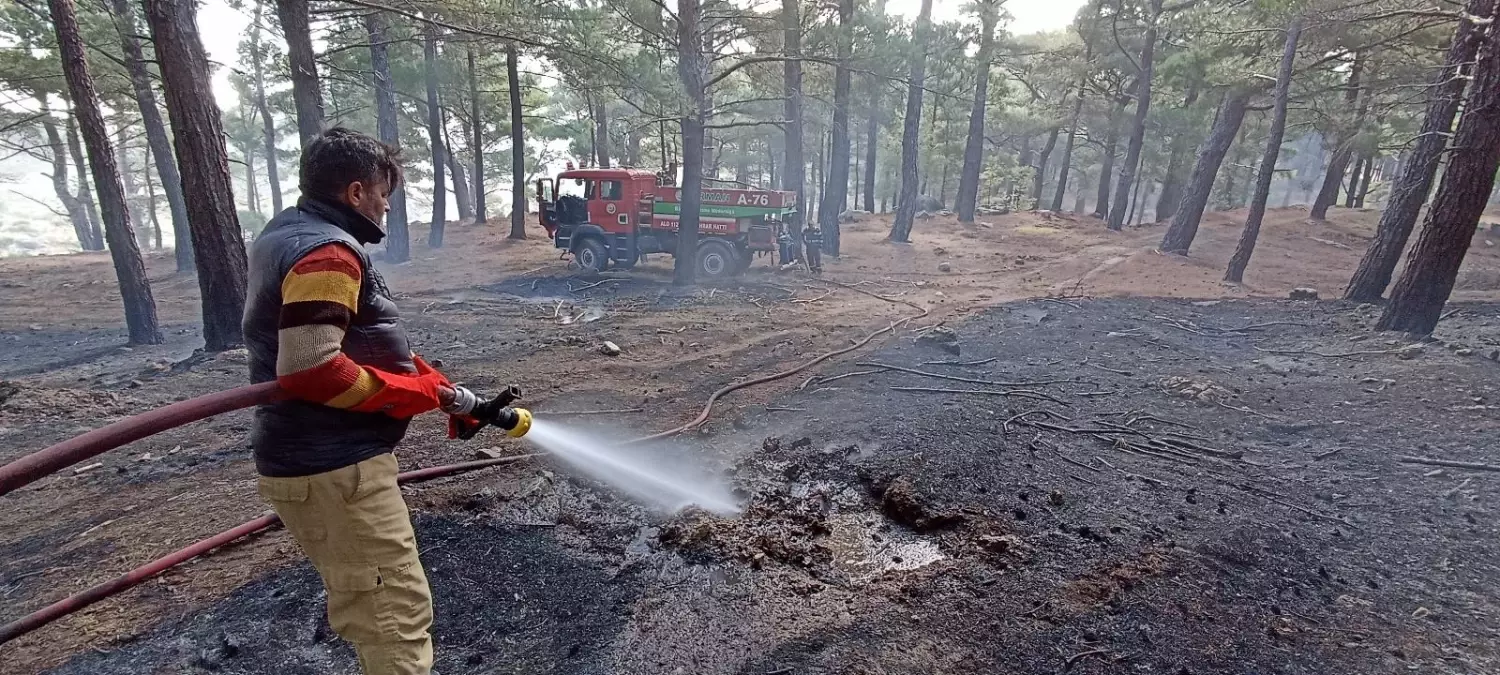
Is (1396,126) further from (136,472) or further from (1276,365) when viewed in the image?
(136,472)

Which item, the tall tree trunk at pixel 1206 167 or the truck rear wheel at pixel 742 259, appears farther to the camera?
the tall tree trunk at pixel 1206 167

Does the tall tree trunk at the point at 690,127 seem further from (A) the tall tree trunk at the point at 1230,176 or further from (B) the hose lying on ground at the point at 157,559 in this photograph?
(A) the tall tree trunk at the point at 1230,176

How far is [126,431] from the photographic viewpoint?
1.77m

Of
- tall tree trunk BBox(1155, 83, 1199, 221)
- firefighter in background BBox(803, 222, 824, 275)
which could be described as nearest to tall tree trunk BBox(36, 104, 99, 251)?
firefighter in background BBox(803, 222, 824, 275)

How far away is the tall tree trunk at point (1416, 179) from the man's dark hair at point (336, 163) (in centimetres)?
1085

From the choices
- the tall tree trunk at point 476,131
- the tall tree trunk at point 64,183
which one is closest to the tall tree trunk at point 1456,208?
the tall tree trunk at point 476,131

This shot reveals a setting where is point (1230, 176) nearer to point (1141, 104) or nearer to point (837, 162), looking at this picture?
point (1141, 104)

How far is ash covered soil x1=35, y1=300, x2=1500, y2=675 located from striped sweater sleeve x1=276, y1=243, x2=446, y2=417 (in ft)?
4.58

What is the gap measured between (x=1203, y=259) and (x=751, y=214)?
11.8 meters

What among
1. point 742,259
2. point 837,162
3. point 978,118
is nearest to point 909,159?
point 837,162

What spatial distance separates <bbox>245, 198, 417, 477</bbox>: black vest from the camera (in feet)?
Result: 6.21

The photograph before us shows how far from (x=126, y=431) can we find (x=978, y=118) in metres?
24.5

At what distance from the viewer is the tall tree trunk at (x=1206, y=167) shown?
48.7ft

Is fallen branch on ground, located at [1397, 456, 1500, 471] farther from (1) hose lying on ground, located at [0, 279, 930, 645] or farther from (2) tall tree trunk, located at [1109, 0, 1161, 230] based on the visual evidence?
(2) tall tree trunk, located at [1109, 0, 1161, 230]
